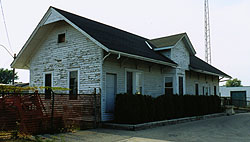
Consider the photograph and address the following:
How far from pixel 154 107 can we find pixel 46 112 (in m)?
5.81

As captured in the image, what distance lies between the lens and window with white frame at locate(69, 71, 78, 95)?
13520 millimetres

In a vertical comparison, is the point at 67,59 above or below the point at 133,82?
above

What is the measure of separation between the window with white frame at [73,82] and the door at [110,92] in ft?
6.21

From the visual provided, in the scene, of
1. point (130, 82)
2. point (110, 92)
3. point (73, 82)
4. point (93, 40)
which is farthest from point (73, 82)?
point (130, 82)

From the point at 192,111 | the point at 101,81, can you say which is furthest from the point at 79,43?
the point at 192,111

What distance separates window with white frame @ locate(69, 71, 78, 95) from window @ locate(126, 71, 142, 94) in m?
2.93

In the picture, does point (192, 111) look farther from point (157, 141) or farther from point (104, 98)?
point (157, 141)

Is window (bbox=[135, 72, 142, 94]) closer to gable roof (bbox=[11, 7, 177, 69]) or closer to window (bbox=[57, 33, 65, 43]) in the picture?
gable roof (bbox=[11, 7, 177, 69])

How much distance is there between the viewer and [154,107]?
514 inches

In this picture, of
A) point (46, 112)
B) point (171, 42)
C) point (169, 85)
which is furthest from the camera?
point (171, 42)

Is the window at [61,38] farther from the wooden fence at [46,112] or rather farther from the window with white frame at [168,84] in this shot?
the window with white frame at [168,84]

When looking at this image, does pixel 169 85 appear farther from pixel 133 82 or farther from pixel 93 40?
pixel 93 40

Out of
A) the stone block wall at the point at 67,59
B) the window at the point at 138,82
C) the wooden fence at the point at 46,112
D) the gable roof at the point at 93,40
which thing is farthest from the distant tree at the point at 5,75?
the wooden fence at the point at 46,112

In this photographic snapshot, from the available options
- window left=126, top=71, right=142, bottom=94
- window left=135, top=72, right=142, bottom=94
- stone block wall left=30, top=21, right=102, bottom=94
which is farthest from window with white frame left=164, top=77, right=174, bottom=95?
stone block wall left=30, top=21, right=102, bottom=94
